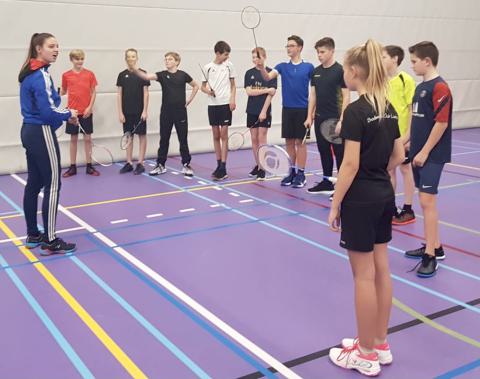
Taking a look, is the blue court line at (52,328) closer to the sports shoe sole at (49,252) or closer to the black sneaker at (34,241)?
the sports shoe sole at (49,252)

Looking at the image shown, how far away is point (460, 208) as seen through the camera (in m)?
6.42

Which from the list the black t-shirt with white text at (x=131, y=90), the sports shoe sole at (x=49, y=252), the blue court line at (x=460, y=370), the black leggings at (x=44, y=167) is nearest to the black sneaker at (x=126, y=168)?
the black t-shirt with white text at (x=131, y=90)

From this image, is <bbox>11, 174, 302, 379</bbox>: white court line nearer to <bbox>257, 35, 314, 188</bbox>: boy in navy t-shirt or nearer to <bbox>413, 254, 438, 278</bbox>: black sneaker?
<bbox>413, 254, 438, 278</bbox>: black sneaker

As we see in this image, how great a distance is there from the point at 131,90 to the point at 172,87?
2.55 feet

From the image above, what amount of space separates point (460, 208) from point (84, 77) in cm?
568

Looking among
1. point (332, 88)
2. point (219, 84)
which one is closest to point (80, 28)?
point (219, 84)

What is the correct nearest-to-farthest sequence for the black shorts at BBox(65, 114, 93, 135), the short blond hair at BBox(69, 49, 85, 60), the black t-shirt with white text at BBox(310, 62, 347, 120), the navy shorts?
the navy shorts
the black t-shirt with white text at BBox(310, 62, 347, 120)
the short blond hair at BBox(69, 49, 85, 60)
the black shorts at BBox(65, 114, 93, 135)

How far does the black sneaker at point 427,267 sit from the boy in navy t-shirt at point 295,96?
3.16 meters

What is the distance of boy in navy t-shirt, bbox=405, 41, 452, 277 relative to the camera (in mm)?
4094

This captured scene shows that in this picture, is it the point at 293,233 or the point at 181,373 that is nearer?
the point at 181,373

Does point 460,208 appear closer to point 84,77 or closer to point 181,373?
point 181,373

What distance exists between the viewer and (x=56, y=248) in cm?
480

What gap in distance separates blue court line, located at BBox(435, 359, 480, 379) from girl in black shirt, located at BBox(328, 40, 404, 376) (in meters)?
0.38

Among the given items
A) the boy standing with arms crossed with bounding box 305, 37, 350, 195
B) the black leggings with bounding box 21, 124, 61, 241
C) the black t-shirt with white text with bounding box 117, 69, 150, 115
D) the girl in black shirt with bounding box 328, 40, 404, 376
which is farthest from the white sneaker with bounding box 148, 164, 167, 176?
the girl in black shirt with bounding box 328, 40, 404, 376
